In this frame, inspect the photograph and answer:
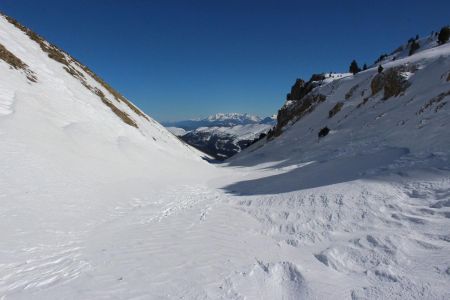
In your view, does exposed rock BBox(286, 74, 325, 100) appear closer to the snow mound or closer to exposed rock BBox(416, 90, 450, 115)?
exposed rock BBox(416, 90, 450, 115)

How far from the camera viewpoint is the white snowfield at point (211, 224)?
766 cm

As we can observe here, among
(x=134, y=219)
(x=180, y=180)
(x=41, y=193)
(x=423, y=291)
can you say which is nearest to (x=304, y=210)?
(x=423, y=291)

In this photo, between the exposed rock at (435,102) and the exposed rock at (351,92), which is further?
the exposed rock at (351,92)

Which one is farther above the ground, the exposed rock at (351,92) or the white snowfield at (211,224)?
the exposed rock at (351,92)

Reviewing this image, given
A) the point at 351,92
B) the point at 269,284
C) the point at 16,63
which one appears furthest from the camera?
the point at 351,92

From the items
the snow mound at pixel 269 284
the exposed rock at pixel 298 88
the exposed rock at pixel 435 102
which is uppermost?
the exposed rock at pixel 298 88

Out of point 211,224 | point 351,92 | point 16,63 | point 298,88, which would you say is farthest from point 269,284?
point 298,88

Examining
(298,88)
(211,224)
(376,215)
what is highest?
(298,88)

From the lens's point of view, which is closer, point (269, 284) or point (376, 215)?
point (269, 284)

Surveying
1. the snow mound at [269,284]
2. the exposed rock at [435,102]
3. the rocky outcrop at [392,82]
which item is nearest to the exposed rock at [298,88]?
the rocky outcrop at [392,82]

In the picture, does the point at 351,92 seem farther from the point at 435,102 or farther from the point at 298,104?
the point at 435,102

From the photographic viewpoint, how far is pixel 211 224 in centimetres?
1302

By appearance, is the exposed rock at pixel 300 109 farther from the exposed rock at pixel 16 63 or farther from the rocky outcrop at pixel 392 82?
the exposed rock at pixel 16 63

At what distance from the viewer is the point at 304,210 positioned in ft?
42.8
